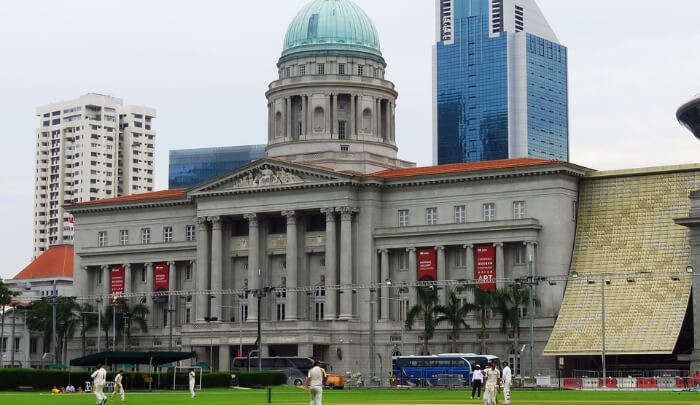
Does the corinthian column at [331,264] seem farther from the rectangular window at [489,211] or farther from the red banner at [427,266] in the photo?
the rectangular window at [489,211]

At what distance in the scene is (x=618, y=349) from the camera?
126m

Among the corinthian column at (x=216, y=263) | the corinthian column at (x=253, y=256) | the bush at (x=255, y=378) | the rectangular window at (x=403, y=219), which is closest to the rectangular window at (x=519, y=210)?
the rectangular window at (x=403, y=219)

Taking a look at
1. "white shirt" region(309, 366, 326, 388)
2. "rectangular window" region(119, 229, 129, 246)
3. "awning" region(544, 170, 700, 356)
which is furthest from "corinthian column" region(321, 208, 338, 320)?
"white shirt" region(309, 366, 326, 388)

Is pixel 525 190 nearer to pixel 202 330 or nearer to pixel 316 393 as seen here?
pixel 202 330

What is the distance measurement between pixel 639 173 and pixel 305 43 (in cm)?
4655

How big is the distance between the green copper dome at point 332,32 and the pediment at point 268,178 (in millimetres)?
19715

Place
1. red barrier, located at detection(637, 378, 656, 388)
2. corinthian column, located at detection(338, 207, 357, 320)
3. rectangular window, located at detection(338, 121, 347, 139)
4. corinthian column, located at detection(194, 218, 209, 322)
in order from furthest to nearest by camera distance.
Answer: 1. rectangular window, located at detection(338, 121, 347, 139)
2. corinthian column, located at detection(194, 218, 209, 322)
3. corinthian column, located at detection(338, 207, 357, 320)
4. red barrier, located at detection(637, 378, 656, 388)

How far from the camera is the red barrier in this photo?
10662 centimetres

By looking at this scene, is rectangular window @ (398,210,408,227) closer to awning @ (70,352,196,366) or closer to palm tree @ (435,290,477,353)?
palm tree @ (435,290,477,353)

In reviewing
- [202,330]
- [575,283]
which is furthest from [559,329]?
[202,330]

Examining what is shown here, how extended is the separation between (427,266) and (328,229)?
11348 millimetres

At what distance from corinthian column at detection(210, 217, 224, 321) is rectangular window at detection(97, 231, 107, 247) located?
19.8 m

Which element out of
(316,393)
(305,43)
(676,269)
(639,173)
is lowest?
(316,393)

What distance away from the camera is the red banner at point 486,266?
443 feet
